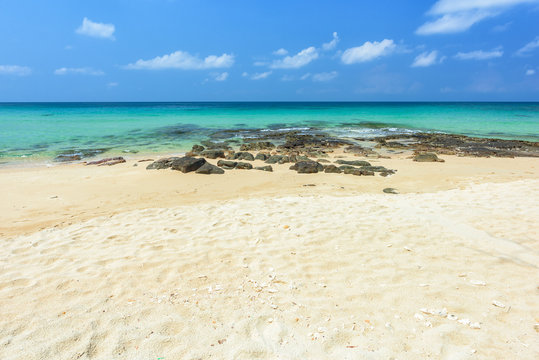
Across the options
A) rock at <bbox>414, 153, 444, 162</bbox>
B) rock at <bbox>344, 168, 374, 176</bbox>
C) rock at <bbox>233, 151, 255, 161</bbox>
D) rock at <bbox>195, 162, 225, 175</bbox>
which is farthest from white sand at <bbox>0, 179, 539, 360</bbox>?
rock at <bbox>414, 153, 444, 162</bbox>

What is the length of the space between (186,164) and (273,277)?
7499 mm

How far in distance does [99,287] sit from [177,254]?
109 centimetres

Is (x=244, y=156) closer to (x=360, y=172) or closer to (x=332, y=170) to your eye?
(x=332, y=170)

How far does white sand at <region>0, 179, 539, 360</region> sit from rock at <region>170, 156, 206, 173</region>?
4534 mm

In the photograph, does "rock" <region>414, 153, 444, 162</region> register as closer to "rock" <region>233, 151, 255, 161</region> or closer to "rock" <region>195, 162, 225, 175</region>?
"rock" <region>233, 151, 255, 161</region>

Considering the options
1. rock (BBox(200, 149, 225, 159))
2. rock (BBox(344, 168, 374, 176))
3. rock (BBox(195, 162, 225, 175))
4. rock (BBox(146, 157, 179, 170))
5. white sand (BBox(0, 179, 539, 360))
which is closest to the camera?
white sand (BBox(0, 179, 539, 360))

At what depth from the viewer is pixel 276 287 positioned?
3.58 m

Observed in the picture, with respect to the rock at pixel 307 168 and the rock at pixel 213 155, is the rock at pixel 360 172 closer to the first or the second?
the rock at pixel 307 168

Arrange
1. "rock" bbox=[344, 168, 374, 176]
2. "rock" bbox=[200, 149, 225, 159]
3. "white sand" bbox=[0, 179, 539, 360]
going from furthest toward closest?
"rock" bbox=[200, 149, 225, 159]
"rock" bbox=[344, 168, 374, 176]
"white sand" bbox=[0, 179, 539, 360]

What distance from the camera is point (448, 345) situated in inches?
103

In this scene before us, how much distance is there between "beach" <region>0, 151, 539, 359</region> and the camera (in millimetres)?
2686

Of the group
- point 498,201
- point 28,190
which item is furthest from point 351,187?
point 28,190

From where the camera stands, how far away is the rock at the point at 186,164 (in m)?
10.5

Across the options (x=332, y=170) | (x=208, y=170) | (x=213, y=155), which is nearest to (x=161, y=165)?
(x=208, y=170)
